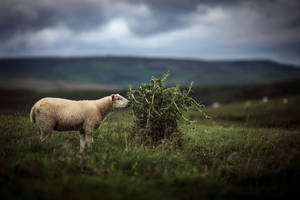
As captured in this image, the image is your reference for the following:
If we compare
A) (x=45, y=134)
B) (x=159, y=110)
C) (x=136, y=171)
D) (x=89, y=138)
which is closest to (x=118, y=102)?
(x=159, y=110)

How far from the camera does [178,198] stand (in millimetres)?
4777

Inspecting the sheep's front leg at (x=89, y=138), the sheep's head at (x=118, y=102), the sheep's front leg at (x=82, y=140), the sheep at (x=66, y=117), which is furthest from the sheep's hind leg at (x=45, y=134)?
the sheep's head at (x=118, y=102)

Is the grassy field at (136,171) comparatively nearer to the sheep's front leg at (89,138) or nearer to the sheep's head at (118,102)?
the sheep's front leg at (89,138)

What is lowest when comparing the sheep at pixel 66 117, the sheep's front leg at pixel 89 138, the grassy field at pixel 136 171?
the grassy field at pixel 136 171

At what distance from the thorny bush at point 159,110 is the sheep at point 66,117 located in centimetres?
145

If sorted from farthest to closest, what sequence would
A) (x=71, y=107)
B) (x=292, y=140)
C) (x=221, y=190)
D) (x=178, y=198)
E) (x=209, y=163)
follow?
(x=292, y=140)
(x=71, y=107)
(x=209, y=163)
(x=221, y=190)
(x=178, y=198)

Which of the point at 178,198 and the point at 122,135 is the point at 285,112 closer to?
the point at 122,135

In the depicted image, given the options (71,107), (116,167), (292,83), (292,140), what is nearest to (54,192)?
(116,167)

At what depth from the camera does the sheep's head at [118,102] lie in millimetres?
9086

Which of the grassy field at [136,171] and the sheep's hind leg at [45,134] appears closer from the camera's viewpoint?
the grassy field at [136,171]

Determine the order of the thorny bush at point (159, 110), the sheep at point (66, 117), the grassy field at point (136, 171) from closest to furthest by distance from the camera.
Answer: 1. the grassy field at point (136, 171)
2. the sheep at point (66, 117)
3. the thorny bush at point (159, 110)

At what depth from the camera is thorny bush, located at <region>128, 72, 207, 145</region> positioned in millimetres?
8359

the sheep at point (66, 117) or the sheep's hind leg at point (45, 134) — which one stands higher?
the sheep at point (66, 117)

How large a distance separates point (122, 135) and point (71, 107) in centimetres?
202
